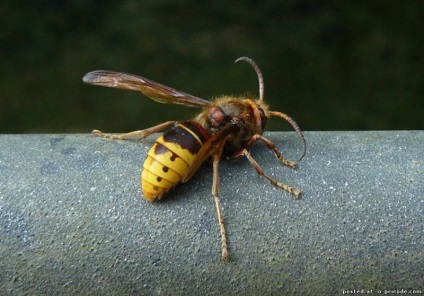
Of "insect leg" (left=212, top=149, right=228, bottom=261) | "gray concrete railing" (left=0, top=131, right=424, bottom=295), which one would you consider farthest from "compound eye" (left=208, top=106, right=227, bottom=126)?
"gray concrete railing" (left=0, top=131, right=424, bottom=295)

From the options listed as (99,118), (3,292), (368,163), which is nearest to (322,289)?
Answer: (368,163)

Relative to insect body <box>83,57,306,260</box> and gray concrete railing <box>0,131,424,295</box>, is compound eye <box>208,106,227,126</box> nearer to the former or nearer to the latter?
insect body <box>83,57,306,260</box>

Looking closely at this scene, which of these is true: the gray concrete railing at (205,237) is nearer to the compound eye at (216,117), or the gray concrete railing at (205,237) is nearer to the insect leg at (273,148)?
the insect leg at (273,148)

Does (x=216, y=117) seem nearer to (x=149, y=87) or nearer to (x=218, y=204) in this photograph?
(x=149, y=87)

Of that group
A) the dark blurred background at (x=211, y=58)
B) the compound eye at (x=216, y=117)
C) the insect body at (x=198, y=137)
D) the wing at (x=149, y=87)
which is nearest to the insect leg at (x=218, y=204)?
the insect body at (x=198, y=137)

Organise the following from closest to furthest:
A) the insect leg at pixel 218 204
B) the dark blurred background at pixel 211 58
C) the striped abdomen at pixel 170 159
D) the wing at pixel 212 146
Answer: the insect leg at pixel 218 204
the striped abdomen at pixel 170 159
the wing at pixel 212 146
the dark blurred background at pixel 211 58

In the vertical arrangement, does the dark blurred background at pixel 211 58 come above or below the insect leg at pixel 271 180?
below
